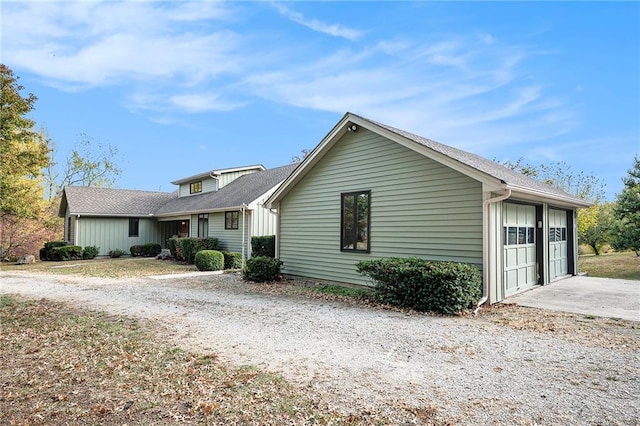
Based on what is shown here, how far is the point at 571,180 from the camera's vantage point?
26938 millimetres

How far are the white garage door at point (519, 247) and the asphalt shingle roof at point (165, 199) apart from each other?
11.5 metres

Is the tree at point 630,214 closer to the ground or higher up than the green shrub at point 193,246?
higher up

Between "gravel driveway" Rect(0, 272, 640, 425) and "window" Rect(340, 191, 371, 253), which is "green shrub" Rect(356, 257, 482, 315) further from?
"window" Rect(340, 191, 371, 253)

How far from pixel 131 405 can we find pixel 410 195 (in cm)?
750

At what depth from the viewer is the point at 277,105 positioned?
70.8ft

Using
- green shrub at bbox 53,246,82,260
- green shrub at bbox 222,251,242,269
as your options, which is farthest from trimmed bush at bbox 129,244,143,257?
green shrub at bbox 222,251,242,269

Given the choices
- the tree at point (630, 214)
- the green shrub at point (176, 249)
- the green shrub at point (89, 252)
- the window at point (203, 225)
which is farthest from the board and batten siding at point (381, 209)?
the green shrub at point (89, 252)

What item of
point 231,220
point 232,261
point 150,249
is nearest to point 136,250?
point 150,249

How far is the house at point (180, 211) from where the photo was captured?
18.4 meters

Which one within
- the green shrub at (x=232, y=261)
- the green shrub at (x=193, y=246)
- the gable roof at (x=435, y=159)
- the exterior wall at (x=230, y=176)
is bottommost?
the green shrub at (x=232, y=261)

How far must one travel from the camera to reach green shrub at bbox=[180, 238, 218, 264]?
61.1 ft

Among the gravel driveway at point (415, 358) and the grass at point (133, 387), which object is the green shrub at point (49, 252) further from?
the grass at point (133, 387)

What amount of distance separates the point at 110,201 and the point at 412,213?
23.0 m

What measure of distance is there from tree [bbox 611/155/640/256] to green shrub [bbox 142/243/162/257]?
2551 cm
